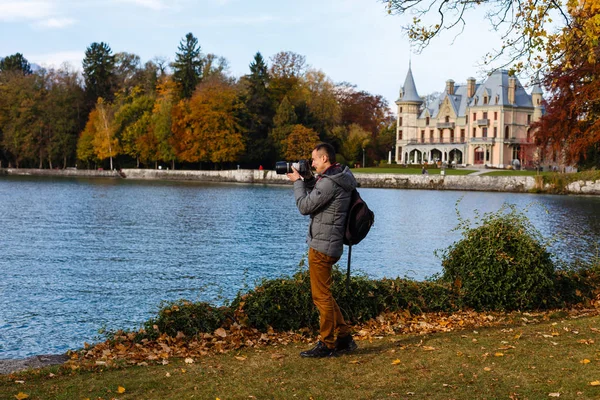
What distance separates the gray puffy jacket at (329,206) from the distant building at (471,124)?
259 ft

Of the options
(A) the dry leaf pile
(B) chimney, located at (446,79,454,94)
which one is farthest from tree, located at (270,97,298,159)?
(A) the dry leaf pile

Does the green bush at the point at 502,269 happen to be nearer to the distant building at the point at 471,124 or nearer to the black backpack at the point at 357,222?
the black backpack at the point at 357,222

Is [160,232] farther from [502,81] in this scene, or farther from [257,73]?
[502,81]

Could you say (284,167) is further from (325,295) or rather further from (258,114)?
(258,114)

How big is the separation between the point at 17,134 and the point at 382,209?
69.6 metres

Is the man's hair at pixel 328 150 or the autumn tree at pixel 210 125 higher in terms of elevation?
the autumn tree at pixel 210 125

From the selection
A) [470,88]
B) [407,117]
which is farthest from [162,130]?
[470,88]

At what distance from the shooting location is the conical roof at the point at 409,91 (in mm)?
99525

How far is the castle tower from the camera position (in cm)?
9931

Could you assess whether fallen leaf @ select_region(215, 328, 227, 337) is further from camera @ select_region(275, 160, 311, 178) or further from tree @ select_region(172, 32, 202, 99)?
tree @ select_region(172, 32, 202, 99)

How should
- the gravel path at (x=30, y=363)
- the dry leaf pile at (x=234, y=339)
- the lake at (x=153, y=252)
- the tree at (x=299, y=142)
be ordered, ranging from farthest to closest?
the tree at (x=299, y=142)
the lake at (x=153, y=252)
the dry leaf pile at (x=234, y=339)
the gravel path at (x=30, y=363)

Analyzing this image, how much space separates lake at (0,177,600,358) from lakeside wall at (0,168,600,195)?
16933 mm

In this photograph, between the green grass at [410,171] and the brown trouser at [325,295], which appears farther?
the green grass at [410,171]

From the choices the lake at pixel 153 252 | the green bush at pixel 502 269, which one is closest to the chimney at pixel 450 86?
the lake at pixel 153 252
